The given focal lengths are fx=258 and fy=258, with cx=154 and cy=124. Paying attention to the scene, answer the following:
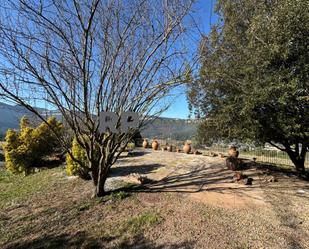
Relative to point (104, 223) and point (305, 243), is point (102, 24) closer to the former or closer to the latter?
point (104, 223)

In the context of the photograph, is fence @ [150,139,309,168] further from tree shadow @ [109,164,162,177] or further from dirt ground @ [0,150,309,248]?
dirt ground @ [0,150,309,248]

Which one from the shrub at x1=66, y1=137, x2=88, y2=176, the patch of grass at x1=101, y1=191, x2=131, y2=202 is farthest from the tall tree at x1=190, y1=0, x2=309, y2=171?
the shrub at x1=66, y1=137, x2=88, y2=176

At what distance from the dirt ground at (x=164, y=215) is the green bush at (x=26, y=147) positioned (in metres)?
3.39

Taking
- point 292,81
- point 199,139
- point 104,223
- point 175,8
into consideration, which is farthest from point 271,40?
point 104,223

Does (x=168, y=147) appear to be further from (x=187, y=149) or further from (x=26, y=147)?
(x=26, y=147)

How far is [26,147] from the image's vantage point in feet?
32.5

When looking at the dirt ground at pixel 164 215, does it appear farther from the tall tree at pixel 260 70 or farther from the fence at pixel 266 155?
the fence at pixel 266 155

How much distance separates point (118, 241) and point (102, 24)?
146 inches

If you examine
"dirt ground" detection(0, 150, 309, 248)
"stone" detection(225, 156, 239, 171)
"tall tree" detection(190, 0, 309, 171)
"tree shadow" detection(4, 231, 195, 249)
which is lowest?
"tree shadow" detection(4, 231, 195, 249)

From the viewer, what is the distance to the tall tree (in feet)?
17.6

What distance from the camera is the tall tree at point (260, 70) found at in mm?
5379

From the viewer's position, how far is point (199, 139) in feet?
28.6

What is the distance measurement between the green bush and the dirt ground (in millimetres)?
3393

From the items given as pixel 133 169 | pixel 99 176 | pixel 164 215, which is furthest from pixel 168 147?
pixel 164 215
